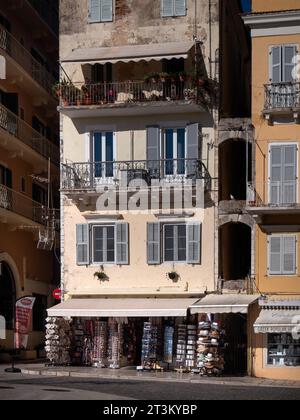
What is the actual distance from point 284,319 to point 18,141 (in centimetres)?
1450

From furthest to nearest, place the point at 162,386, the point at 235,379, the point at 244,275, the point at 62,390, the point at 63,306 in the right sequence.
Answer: the point at 244,275 → the point at 63,306 → the point at 235,379 → the point at 162,386 → the point at 62,390

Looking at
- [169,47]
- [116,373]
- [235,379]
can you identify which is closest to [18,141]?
[169,47]

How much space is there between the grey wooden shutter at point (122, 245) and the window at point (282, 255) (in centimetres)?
562

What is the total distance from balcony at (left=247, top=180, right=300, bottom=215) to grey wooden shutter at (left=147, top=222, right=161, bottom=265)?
12.7 feet

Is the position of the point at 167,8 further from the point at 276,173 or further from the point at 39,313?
the point at 39,313

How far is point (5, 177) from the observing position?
A: 45344 millimetres

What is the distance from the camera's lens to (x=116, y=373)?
38188mm

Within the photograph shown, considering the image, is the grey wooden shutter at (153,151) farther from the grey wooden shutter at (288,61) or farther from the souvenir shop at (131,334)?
the grey wooden shutter at (288,61)

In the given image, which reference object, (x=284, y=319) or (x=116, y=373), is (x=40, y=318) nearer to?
(x=116, y=373)

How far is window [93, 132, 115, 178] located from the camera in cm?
4153

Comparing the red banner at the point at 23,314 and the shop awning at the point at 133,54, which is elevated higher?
the shop awning at the point at 133,54

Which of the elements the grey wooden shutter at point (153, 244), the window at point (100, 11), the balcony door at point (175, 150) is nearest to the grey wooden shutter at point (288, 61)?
the balcony door at point (175, 150)

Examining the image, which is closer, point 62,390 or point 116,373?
point 62,390

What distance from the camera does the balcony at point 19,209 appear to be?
43781mm
